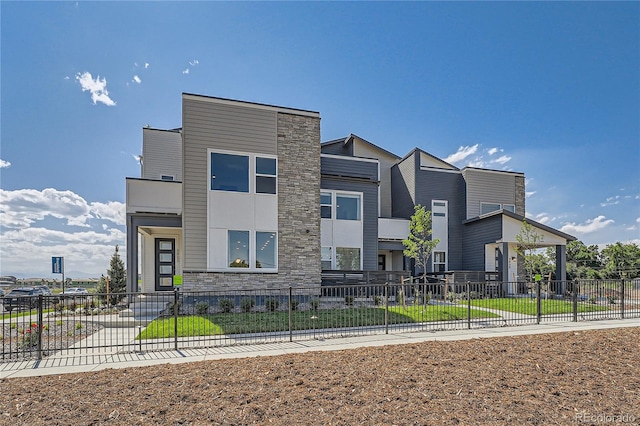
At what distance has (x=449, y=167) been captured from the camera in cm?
2342

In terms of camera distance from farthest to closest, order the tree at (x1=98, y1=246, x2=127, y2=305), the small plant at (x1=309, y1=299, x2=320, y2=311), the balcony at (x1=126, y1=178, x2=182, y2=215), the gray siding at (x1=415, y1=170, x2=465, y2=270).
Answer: the gray siding at (x1=415, y1=170, x2=465, y2=270)
the tree at (x1=98, y1=246, x2=127, y2=305)
the balcony at (x1=126, y1=178, x2=182, y2=215)
the small plant at (x1=309, y1=299, x2=320, y2=311)

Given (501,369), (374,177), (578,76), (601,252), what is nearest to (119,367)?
(501,369)

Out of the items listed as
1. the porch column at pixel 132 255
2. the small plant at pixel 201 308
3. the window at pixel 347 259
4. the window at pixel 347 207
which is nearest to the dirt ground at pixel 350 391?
the small plant at pixel 201 308

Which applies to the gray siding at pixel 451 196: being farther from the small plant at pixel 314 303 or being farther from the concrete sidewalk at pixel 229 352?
the concrete sidewalk at pixel 229 352

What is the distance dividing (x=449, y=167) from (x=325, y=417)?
21.8 metres

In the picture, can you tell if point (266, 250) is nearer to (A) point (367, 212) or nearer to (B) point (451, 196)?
(A) point (367, 212)

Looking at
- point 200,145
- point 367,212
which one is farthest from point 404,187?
point 200,145

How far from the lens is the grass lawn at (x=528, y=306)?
11.8 metres

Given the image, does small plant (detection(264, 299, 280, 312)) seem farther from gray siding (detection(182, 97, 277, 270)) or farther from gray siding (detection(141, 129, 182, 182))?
gray siding (detection(141, 129, 182, 182))

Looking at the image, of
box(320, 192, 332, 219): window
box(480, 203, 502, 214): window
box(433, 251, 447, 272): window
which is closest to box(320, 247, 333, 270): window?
box(320, 192, 332, 219): window

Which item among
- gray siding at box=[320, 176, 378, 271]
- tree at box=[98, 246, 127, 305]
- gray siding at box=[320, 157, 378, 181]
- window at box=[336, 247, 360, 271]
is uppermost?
gray siding at box=[320, 157, 378, 181]

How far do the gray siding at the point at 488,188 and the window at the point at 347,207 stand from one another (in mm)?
7891

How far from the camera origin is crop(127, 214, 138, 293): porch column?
14508 mm
